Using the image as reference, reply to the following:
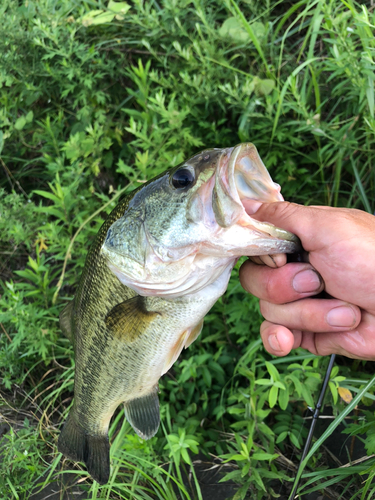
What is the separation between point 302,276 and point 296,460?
127cm

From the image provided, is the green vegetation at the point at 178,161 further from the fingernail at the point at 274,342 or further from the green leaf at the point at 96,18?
the fingernail at the point at 274,342

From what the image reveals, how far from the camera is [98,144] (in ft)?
8.86

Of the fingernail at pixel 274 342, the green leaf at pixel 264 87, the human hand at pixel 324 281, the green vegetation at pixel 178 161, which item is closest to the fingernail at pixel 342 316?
the human hand at pixel 324 281

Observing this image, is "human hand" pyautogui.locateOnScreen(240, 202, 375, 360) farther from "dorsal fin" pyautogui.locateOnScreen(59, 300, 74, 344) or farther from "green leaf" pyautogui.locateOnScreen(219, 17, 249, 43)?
"green leaf" pyautogui.locateOnScreen(219, 17, 249, 43)

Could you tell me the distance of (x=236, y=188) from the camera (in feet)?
3.83

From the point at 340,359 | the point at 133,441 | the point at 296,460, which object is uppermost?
Result: the point at 133,441

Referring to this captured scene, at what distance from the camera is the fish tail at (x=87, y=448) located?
5.96 feet

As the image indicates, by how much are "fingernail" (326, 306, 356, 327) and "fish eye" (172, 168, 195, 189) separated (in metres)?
0.71

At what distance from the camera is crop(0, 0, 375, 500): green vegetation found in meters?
1.95

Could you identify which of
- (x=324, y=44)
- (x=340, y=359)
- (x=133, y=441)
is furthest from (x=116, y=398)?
A: (x=324, y=44)

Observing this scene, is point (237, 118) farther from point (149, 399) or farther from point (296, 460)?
point (296, 460)

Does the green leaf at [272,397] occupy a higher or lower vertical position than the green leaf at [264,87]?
lower

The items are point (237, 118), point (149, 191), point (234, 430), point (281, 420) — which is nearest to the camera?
point (149, 191)

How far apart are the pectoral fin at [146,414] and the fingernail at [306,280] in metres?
0.82
